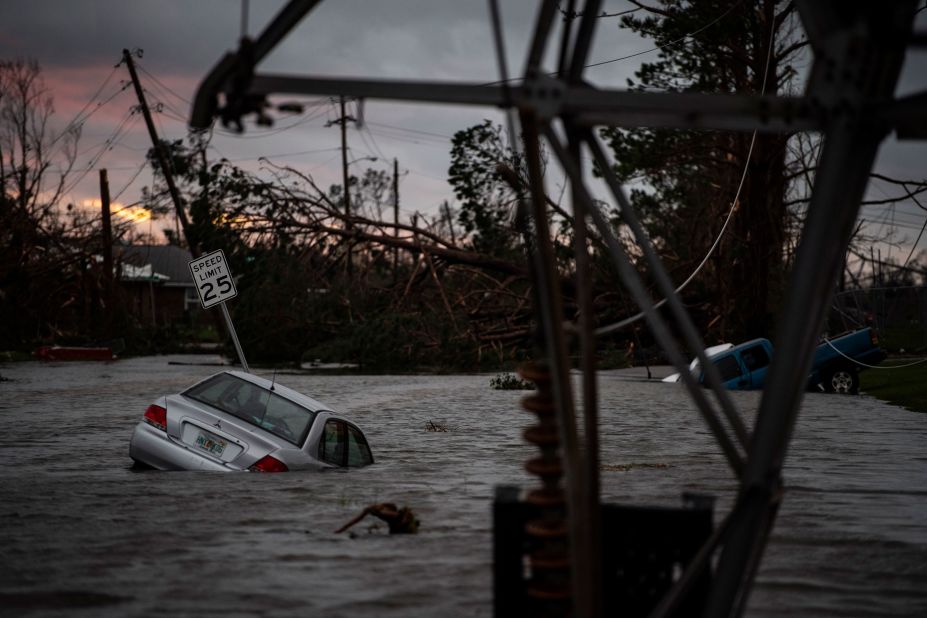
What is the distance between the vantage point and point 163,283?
106m

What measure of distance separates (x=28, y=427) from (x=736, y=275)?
21.8 m

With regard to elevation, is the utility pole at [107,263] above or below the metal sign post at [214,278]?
above

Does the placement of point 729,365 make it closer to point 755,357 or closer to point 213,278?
point 755,357

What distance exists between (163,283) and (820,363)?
8099cm

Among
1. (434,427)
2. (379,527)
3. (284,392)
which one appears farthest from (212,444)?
(434,427)

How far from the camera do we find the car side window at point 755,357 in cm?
3256

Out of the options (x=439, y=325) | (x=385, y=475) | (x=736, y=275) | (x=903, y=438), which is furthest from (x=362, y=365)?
(x=385, y=475)

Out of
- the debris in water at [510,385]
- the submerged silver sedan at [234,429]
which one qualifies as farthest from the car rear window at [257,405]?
the debris in water at [510,385]

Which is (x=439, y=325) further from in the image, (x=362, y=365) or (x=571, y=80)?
(x=571, y=80)

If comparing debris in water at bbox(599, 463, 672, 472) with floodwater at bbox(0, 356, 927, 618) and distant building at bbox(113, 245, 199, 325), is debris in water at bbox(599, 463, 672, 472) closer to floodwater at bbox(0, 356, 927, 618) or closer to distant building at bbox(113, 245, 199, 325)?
floodwater at bbox(0, 356, 927, 618)

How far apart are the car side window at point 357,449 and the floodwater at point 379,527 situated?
0.25 metres

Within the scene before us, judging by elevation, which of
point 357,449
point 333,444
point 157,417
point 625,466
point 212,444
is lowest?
point 625,466

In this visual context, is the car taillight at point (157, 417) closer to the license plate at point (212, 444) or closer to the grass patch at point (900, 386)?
the license plate at point (212, 444)

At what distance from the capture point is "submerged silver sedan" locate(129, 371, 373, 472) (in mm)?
12922
